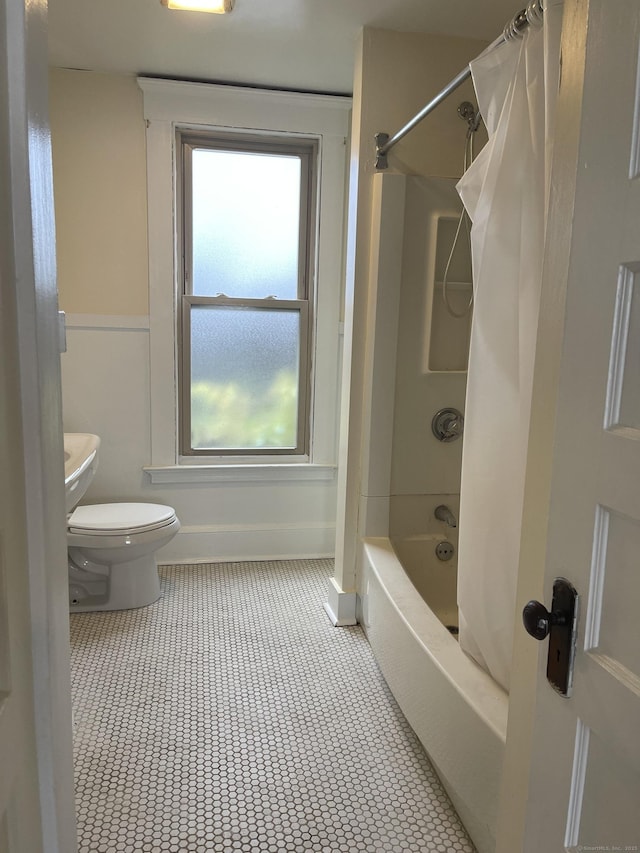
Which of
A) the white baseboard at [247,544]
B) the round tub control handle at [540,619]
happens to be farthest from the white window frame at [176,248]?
the round tub control handle at [540,619]

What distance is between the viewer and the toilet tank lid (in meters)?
2.60

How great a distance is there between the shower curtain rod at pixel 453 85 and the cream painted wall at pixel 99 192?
1209 millimetres

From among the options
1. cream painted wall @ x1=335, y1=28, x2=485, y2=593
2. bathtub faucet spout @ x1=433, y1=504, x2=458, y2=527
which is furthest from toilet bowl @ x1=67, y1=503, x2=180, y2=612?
bathtub faucet spout @ x1=433, y1=504, x2=458, y2=527

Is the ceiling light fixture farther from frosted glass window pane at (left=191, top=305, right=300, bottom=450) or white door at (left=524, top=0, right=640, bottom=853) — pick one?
white door at (left=524, top=0, right=640, bottom=853)

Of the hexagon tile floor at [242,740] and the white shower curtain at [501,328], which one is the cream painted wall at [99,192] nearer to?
the hexagon tile floor at [242,740]

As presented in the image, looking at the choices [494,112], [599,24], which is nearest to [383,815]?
[599,24]

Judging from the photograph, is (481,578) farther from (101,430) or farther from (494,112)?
(101,430)

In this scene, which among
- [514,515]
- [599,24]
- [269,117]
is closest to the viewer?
[599,24]

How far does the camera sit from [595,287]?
76 centimetres

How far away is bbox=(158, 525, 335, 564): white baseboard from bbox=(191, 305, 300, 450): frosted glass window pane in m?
0.45

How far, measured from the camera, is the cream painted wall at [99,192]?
2789mm

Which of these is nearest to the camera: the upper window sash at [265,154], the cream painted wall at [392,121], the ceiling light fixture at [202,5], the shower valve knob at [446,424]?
the ceiling light fixture at [202,5]

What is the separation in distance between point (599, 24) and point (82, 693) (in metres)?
2.27

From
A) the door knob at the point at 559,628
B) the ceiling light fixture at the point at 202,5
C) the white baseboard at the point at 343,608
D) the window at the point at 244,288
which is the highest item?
the ceiling light fixture at the point at 202,5
